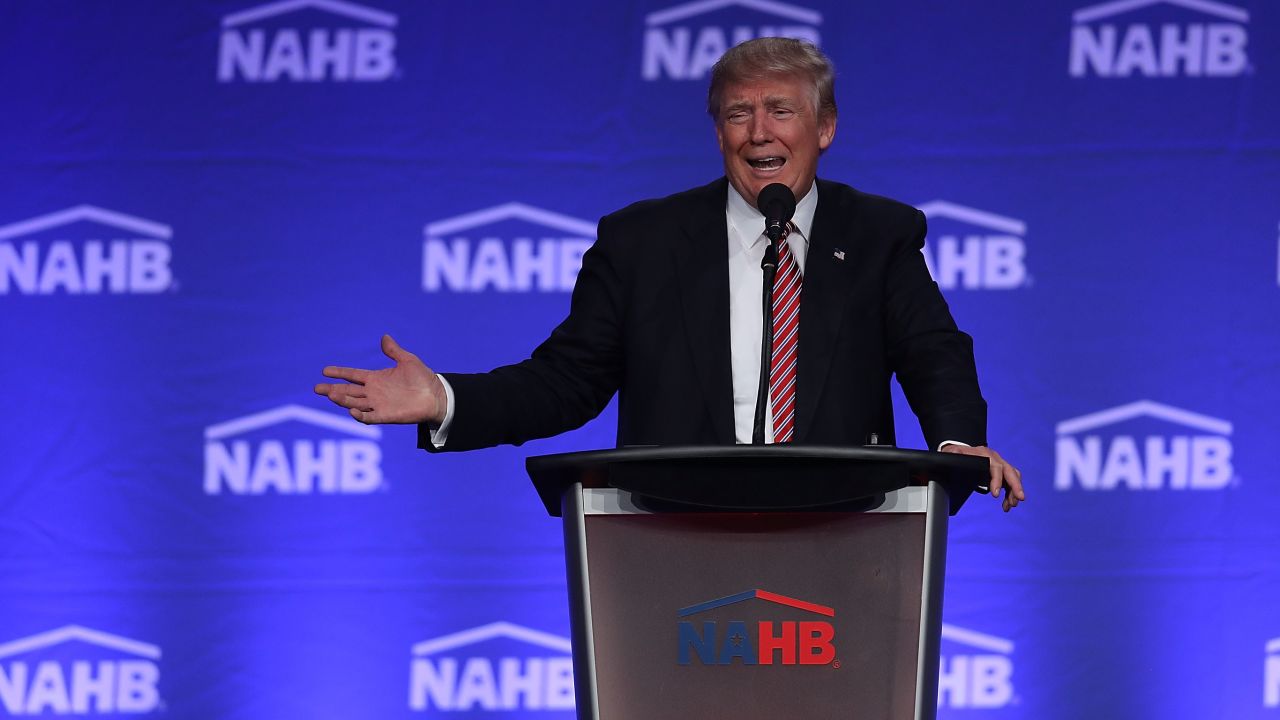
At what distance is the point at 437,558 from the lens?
11.1 ft

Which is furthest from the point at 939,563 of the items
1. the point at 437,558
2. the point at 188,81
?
the point at 188,81

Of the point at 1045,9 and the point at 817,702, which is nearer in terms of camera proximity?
the point at 817,702

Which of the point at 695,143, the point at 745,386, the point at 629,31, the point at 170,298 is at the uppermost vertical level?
the point at 629,31

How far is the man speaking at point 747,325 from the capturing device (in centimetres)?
166

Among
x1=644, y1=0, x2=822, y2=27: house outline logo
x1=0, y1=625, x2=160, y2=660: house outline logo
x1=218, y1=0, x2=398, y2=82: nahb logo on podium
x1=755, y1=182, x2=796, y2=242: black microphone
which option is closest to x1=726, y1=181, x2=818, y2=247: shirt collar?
x1=755, y1=182, x2=796, y2=242: black microphone

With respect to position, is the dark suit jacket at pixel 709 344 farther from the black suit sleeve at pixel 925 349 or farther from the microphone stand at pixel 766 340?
the microphone stand at pixel 766 340

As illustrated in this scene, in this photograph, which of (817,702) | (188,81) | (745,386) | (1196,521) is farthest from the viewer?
(188,81)

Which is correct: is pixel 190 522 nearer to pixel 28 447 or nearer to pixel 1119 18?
pixel 28 447

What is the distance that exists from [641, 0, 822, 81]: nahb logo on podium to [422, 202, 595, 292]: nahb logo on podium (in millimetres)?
492

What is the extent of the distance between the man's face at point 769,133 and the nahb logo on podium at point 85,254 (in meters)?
2.13

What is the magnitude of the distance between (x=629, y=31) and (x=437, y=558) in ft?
4.98

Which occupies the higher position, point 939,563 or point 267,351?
point 267,351

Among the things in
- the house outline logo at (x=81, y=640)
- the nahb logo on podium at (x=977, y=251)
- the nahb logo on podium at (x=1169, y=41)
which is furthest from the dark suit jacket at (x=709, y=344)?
the house outline logo at (x=81, y=640)

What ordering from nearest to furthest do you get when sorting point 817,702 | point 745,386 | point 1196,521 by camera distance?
1. point 817,702
2. point 745,386
3. point 1196,521
